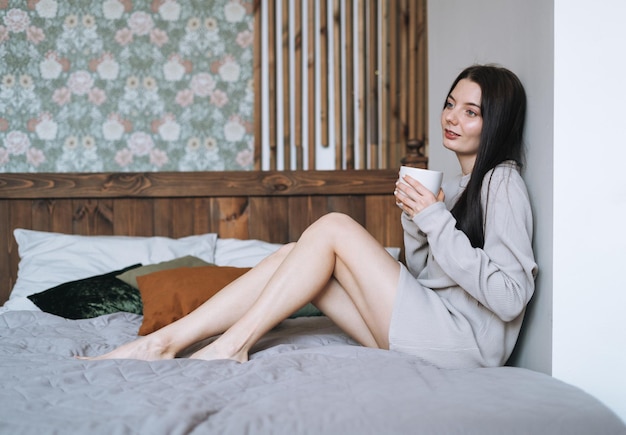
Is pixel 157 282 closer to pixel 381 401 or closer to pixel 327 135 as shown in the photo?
pixel 381 401

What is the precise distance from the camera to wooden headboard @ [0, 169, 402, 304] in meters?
2.67

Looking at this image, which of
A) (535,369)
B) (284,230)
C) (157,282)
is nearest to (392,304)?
(535,369)

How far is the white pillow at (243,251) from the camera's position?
244 centimetres

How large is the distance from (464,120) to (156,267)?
1.18 m

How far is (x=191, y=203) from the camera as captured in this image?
271cm

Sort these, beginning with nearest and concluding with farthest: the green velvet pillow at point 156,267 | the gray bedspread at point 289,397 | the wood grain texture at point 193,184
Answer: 1. the gray bedspread at point 289,397
2. the green velvet pillow at point 156,267
3. the wood grain texture at point 193,184

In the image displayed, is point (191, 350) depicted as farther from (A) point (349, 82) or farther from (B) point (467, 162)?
(A) point (349, 82)

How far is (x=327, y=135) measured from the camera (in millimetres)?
3014

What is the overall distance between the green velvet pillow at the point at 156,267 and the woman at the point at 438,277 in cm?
66

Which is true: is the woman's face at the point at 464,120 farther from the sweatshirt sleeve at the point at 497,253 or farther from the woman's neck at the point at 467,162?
the sweatshirt sleeve at the point at 497,253

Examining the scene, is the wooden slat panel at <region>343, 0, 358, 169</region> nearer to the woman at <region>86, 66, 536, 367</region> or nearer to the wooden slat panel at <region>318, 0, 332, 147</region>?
the wooden slat panel at <region>318, 0, 332, 147</region>

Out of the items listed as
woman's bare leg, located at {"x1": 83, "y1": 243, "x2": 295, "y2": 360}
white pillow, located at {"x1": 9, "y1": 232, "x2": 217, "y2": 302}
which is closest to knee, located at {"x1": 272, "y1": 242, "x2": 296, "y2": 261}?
woman's bare leg, located at {"x1": 83, "y1": 243, "x2": 295, "y2": 360}

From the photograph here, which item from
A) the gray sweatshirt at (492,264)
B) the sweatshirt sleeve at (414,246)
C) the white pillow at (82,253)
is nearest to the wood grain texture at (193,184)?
the white pillow at (82,253)

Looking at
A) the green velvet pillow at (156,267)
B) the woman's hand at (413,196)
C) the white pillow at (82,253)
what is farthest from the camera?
the white pillow at (82,253)
